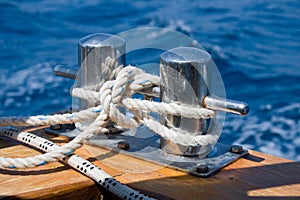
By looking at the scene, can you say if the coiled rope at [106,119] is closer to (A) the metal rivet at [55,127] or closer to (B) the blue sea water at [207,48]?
(A) the metal rivet at [55,127]

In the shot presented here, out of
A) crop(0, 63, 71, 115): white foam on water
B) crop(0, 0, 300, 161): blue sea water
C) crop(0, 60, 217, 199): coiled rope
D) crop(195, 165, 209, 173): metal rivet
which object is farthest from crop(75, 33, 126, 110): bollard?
crop(0, 63, 71, 115): white foam on water

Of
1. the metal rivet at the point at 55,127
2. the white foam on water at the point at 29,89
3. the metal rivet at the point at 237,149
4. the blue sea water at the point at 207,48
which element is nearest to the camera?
the metal rivet at the point at 237,149

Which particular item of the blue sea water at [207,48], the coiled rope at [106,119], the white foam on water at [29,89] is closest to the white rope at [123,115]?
the coiled rope at [106,119]

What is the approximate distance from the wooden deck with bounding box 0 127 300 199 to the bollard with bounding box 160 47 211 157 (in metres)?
0.08

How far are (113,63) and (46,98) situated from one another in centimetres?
292

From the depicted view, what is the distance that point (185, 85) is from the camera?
129 centimetres

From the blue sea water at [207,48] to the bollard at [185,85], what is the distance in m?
2.33

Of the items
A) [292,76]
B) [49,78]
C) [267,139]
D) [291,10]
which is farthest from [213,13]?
[267,139]

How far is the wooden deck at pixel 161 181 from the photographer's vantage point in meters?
1.15

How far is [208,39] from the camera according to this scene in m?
5.67

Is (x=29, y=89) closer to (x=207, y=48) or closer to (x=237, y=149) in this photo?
(x=207, y=48)

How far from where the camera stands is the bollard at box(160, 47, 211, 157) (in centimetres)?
128

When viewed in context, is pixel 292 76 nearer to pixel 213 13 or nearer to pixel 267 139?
pixel 267 139

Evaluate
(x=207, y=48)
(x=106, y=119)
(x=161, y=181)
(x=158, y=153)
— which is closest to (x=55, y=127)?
(x=106, y=119)
